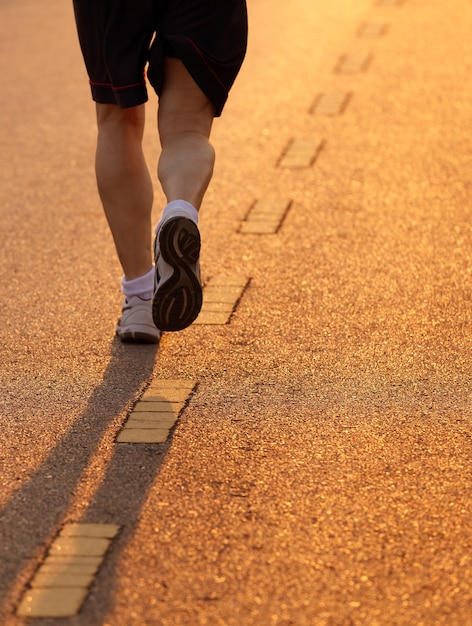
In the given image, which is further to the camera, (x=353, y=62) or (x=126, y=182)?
(x=353, y=62)

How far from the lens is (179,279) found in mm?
3342

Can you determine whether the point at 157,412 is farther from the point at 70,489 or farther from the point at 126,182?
the point at 126,182

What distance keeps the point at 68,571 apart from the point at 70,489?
385mm

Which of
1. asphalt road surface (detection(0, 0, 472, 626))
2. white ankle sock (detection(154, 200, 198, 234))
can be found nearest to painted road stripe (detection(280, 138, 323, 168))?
asphalt road surface (detection(0, 0, 472, 626))

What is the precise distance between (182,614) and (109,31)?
1747 millimetres

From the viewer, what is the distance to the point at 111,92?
366cm

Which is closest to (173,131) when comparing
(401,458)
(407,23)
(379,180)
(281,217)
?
(401,458)

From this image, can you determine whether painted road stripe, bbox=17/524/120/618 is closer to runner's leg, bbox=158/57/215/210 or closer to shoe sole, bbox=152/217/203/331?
shoe sole, bbox=152/217/203/331

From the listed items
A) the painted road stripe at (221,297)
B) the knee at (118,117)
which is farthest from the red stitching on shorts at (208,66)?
the painted road stripe at (221,297)

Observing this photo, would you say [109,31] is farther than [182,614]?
Yes

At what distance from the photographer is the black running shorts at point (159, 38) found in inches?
138

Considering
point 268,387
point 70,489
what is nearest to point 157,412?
point 268,387

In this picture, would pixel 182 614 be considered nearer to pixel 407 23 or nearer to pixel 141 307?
pixel 141 307

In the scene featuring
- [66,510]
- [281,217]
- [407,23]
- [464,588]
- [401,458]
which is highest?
[464,588]
